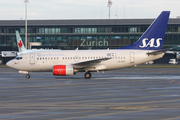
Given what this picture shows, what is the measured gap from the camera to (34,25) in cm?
9900

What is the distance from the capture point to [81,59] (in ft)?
115

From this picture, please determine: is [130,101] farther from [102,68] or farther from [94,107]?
[102,68]

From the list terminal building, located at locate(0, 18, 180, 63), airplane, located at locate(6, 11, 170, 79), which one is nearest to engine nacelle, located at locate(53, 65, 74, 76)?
airplane, located at locate(6, 11, 170, 79)

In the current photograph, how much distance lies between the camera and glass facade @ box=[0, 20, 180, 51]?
94.4 metres

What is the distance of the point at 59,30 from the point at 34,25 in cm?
872

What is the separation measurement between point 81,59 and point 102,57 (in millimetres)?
2540

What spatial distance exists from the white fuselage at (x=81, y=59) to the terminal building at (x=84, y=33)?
58164 millimetres

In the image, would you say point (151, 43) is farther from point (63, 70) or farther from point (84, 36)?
point (84, 36)

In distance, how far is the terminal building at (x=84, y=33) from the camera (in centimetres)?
9462

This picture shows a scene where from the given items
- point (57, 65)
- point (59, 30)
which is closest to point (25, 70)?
point (57, 65)

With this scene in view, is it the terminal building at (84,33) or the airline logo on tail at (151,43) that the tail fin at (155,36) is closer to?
the airline logo on tail at (151,43)

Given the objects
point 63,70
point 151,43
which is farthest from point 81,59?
point 151,43

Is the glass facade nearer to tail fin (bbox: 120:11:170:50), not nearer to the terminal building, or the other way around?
the terminal building

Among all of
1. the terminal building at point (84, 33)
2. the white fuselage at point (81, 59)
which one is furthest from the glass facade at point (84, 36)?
the white fuselage at point (81, 59)
